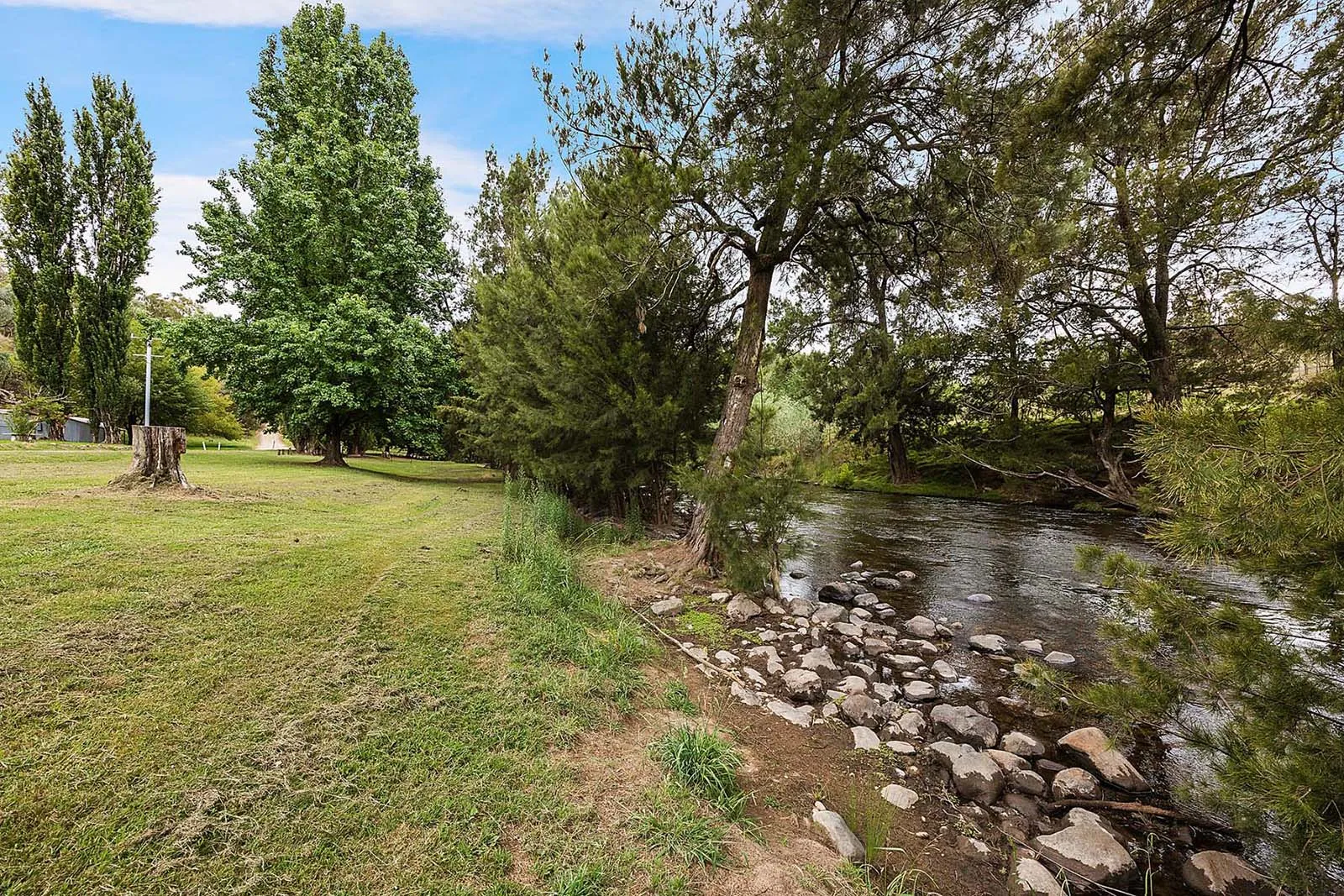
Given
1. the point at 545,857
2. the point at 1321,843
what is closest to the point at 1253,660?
the point at 1321,843

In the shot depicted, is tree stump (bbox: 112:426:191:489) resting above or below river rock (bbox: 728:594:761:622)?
above

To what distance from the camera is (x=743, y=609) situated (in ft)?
16.4

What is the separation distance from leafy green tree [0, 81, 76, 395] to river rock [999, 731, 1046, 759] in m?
29.4

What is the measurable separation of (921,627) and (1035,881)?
301 cm

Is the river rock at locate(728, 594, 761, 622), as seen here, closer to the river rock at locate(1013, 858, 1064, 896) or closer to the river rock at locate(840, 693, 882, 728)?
the river rock at locate(840, 693, 882, 728)

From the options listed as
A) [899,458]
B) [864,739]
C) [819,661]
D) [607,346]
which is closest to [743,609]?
[819,661]

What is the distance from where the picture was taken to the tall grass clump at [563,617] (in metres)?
3.27

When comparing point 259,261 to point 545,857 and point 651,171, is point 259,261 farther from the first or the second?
point 545,857

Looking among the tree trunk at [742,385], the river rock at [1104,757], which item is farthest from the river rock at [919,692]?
the tree trunk at [742,385]

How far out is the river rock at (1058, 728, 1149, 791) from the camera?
108 inches

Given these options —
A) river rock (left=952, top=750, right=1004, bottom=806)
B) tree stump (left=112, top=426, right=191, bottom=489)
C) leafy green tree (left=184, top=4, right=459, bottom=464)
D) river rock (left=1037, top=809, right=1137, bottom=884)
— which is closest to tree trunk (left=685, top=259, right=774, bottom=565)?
river rock (left=952, top=750, right=1004, bottom=806)

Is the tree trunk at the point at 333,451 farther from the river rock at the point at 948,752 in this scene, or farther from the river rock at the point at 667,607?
the river rock at the point at 948,752

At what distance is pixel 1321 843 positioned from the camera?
5.71 ft

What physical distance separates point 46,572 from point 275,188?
1458 cm
